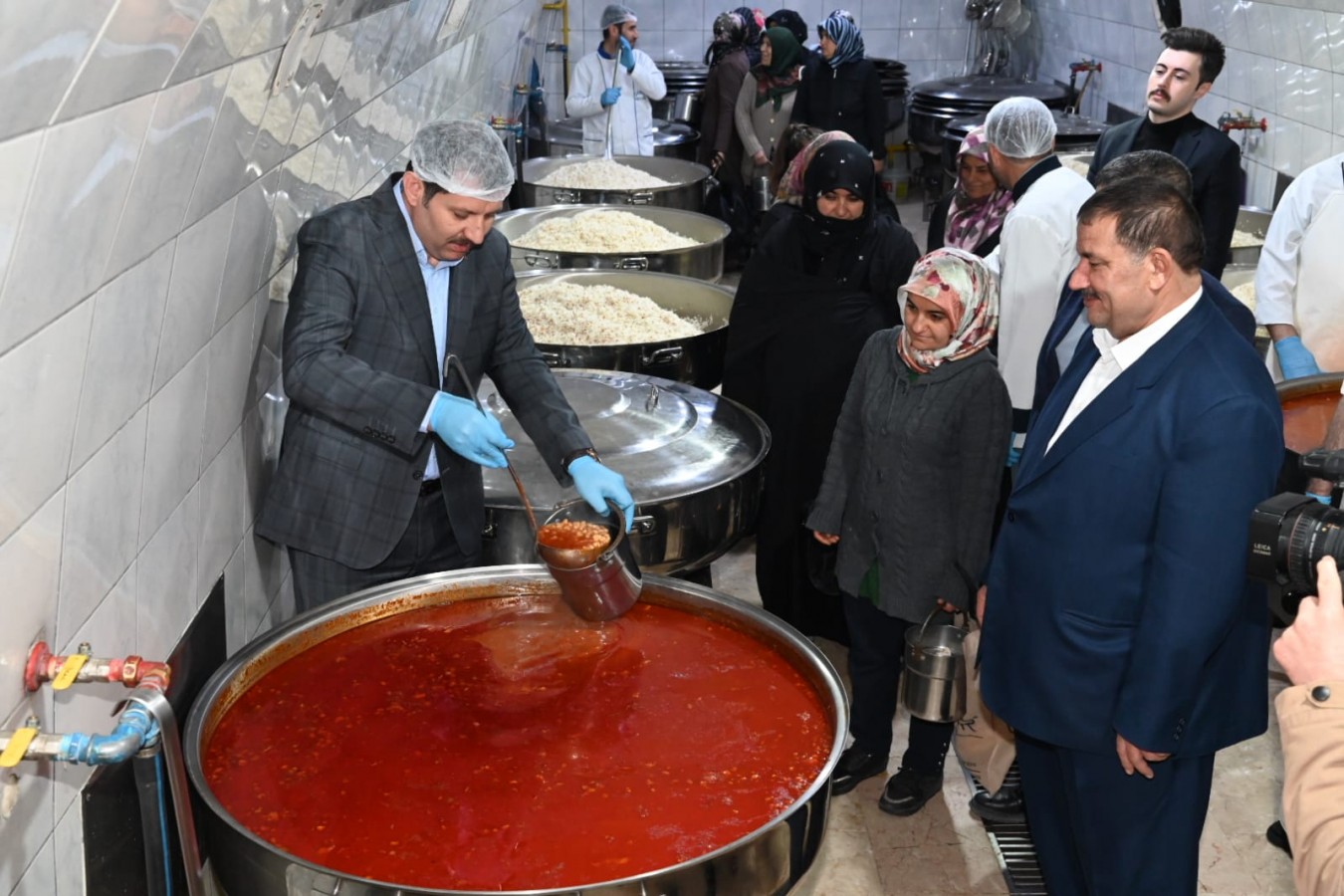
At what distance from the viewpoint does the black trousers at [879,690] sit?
334 cm

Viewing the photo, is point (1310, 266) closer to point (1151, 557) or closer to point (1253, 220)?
point (1253, 220)

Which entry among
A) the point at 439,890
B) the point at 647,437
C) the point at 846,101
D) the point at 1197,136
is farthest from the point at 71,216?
the point at 846,101

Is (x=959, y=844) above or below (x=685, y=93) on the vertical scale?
below

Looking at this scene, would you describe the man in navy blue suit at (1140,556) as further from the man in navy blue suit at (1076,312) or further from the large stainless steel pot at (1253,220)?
the large stainless steel pot at (1253,220)

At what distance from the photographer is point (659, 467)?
10.3ft

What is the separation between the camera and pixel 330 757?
202cm

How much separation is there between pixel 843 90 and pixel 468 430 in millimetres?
5448

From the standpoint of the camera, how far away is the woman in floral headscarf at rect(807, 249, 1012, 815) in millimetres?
3045

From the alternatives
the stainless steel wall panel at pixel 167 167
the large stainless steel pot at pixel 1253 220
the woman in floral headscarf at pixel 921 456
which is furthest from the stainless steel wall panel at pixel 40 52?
the large stainless steel pot at pixel 1253 220

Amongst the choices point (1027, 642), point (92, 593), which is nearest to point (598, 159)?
point (1027, 642)

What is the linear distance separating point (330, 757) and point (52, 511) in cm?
64

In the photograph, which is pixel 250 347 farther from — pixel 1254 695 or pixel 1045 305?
pixel 1045 305

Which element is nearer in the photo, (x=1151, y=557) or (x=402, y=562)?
(x=1151, y=557)

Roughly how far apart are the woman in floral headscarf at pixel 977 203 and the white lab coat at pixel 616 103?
3212 millimetres
